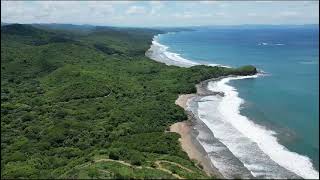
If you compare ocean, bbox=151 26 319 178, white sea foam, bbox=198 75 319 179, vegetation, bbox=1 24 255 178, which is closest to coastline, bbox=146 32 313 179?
white sea foam, bbox=198 75 319 179

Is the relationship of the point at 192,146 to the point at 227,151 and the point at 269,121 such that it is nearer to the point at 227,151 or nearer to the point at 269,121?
the point at 227,151

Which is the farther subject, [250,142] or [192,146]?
[250,142]

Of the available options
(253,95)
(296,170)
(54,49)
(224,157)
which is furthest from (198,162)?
(54,49)

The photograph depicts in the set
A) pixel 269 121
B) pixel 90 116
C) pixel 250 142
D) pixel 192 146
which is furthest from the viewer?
pixel 90 116

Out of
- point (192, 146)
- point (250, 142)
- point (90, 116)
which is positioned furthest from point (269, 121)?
point (90, 116)

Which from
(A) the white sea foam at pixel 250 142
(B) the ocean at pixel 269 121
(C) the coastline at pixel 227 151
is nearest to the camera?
(C) the coastline at pixel 227 151

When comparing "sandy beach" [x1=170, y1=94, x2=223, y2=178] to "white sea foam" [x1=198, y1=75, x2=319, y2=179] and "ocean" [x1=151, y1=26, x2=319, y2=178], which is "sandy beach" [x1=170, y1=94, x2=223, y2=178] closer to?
"ocean" [x1=151, y1=26, x2=319, y2=178]

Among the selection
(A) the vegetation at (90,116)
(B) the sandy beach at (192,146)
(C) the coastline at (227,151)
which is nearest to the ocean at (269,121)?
(C) the coastline at (227,151)

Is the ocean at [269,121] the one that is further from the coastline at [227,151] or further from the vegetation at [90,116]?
the vegetation at [90,116]
